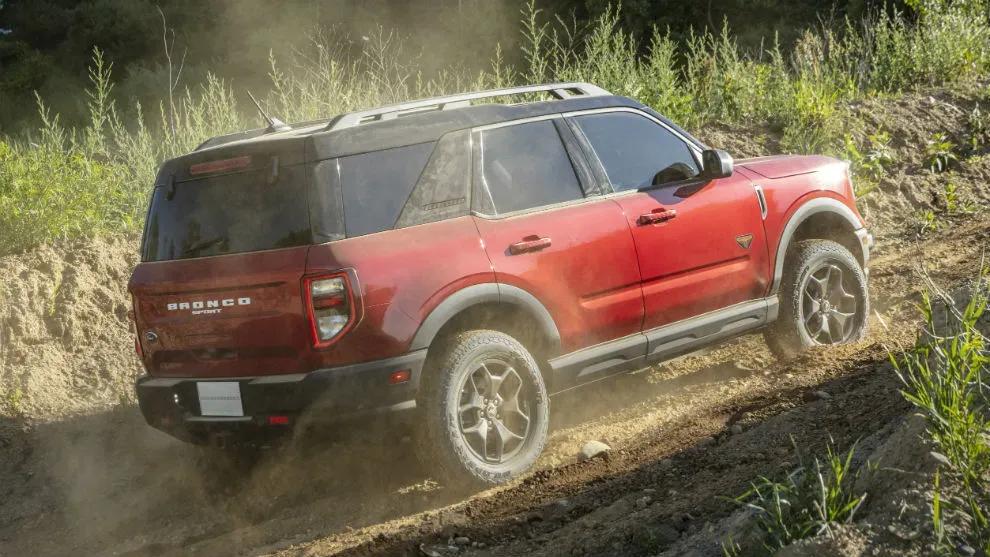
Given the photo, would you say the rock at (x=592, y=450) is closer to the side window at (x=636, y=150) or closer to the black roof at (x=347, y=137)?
the side window at (x=636, y=150)

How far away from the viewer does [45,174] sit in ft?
27.2

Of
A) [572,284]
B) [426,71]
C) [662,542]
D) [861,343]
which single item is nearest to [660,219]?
[572,284]


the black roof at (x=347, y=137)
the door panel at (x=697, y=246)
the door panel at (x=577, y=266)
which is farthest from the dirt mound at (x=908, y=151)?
the black roof at (x=347, y=137)

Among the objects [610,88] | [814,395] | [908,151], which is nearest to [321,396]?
[814,395]

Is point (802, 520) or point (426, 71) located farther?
point (426, 71)

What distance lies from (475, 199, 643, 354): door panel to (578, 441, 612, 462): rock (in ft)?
1.90

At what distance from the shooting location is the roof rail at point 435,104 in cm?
497

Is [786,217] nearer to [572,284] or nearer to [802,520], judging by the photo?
[572,284]

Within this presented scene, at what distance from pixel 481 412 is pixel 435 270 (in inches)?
29.4

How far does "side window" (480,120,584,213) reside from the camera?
531 centimetres

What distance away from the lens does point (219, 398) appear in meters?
4.84

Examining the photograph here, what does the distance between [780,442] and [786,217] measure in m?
2.06

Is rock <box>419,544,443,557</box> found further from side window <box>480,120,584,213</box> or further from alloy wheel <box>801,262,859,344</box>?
alloy wheel <box>801,262,859,344</box>

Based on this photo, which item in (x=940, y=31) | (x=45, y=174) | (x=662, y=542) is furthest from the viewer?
(x=940, y=31)
